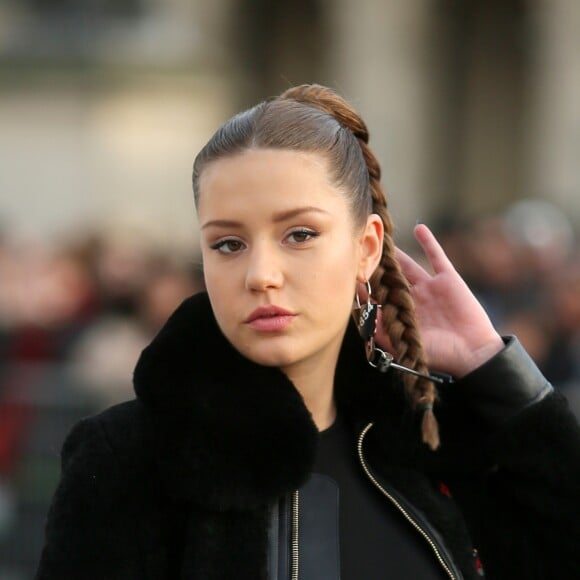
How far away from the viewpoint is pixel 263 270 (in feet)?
9.57

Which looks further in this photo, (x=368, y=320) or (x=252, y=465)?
(x=368, y=320)

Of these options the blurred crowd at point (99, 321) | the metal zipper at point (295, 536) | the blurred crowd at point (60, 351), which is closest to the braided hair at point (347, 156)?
the metal zipper at point (295, 536)

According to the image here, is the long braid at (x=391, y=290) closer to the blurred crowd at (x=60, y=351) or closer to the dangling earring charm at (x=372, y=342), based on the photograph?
the dangling earring charm at (x=372, y=342)

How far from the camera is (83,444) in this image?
295cm

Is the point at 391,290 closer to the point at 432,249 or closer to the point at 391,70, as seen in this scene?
the point at 432,249

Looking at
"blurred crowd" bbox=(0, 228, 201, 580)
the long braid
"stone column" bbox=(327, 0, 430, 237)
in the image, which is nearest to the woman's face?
the long braid

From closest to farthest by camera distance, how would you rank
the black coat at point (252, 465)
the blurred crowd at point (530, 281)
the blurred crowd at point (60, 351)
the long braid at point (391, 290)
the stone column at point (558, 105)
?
the black coat at point (252, 465) → the long braid at point (391, 290) → the blurred crowd at point (60, 351) → the blurred crowd at point (530, 281) → the stone column at point (558, 105)

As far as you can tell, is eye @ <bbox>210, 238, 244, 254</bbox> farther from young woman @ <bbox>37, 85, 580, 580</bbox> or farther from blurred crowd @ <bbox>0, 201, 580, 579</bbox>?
blurred crowd @ <bbox>0, 201, 580, 579</bbox>

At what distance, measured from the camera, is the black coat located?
2.88 meters

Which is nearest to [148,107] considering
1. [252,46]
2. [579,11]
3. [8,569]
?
[252,46]

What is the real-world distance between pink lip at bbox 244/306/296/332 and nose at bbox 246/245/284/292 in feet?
0.15

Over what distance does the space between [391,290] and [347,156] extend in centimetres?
36

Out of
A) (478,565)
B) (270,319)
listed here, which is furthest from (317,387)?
(478,565)

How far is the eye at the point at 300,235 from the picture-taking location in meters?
2.97
